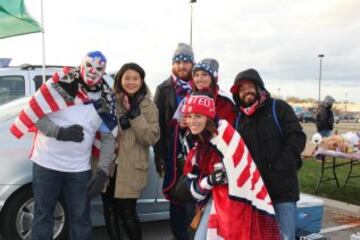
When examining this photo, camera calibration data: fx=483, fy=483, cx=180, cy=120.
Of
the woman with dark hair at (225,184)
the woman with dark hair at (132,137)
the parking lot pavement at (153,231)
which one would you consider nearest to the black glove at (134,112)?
the woman with dark hair at (132,137)

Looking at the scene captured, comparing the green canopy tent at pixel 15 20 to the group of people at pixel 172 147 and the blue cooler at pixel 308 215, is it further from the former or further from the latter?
the blue cooler at pixel 308 215

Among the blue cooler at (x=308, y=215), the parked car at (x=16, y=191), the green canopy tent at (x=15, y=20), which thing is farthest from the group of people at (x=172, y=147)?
the green canopy tent at (x=15, y=20)

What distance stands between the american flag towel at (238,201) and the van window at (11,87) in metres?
5.17

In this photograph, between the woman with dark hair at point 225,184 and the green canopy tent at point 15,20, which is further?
the green canopy tent at point 15,20

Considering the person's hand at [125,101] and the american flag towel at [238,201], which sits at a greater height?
the person's hand at [125,101]

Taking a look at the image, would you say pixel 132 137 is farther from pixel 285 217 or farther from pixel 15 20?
pixel 15 20

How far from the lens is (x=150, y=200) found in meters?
5.24

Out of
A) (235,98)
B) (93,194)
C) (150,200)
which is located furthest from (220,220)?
(150,200)

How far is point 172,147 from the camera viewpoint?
4453 millimetres

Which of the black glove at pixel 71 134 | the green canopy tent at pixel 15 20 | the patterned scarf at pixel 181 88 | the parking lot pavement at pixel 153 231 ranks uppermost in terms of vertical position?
the green canopy tent at pixel 15 20

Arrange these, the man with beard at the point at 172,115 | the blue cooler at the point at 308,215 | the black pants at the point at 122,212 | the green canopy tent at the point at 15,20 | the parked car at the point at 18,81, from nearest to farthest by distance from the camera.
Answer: the black pants at the point at 122,212, the man with beard at the point at 172,115, the blue cooler at the point at 308,215, the green canopy tent at the point at 15,20, the parked car at the point at 18,81

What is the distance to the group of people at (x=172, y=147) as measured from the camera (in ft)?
10.6

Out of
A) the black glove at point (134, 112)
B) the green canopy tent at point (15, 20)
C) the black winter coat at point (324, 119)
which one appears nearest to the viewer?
the black glove at point (134, 112)

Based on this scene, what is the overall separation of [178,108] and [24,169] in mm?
1562
